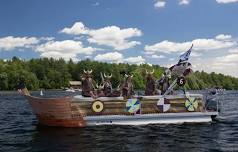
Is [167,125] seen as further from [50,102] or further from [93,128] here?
[50,102]

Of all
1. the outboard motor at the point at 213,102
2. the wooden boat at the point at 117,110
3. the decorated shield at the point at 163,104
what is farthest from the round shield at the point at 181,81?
the outboard motor at the point at 213,102

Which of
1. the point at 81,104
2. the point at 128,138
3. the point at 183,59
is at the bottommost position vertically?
the point at 128,138

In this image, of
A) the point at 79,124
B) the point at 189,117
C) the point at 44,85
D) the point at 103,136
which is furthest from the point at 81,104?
the point at 44,85

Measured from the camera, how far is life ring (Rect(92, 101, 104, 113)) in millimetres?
19312

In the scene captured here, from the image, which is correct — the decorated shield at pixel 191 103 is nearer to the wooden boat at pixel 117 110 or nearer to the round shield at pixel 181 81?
the wooden boat at pixel 117 110

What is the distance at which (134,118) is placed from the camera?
2008 cm

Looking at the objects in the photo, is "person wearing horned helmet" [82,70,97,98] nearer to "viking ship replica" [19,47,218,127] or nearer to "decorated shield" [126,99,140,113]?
"viking ship replica" [19,47,218,127]

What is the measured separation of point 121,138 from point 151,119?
4048mm

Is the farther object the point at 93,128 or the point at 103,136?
the point at 93,128

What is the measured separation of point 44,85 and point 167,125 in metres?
111

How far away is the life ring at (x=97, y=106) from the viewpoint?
19.3 meters

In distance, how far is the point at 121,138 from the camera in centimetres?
1662

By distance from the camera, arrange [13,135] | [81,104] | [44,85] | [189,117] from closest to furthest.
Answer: [13,135]
[81,104]
[189,117]
[44,85]

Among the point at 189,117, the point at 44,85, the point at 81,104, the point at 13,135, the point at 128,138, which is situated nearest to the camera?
the point at 128,138
